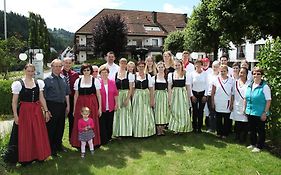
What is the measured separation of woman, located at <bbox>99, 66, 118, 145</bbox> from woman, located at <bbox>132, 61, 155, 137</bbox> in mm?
516

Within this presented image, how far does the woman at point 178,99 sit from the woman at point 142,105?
507 mm

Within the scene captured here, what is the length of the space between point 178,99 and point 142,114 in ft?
3.03

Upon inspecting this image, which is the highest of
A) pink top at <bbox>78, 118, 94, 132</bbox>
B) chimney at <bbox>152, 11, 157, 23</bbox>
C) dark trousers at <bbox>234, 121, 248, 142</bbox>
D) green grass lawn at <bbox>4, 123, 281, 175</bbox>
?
chimney at <bbox>152, 11, 157, 23</bbox>

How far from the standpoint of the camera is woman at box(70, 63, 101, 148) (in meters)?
6.82

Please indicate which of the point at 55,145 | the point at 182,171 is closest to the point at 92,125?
the point at 55,145

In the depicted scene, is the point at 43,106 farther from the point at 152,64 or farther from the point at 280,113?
the point at 280,113

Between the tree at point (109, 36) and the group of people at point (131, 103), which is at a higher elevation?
the tree at point (109, 36)

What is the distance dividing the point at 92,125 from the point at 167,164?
1669mm

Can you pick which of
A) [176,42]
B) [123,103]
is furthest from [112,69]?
[176,42]

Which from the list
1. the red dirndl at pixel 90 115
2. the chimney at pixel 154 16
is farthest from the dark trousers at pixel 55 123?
the chimney at pixel 154 16

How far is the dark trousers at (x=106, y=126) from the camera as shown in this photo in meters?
7.43

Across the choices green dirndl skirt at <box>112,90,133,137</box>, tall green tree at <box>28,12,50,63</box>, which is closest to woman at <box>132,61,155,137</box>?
green dirndl skirt at <box>112,90,133,137</box>

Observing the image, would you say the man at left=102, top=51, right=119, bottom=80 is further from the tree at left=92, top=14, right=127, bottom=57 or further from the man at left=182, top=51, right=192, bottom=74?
the tree at left=92, top=14, right=127, bottom=57

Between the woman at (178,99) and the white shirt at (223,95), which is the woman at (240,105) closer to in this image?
the white shirt at (223,95)
